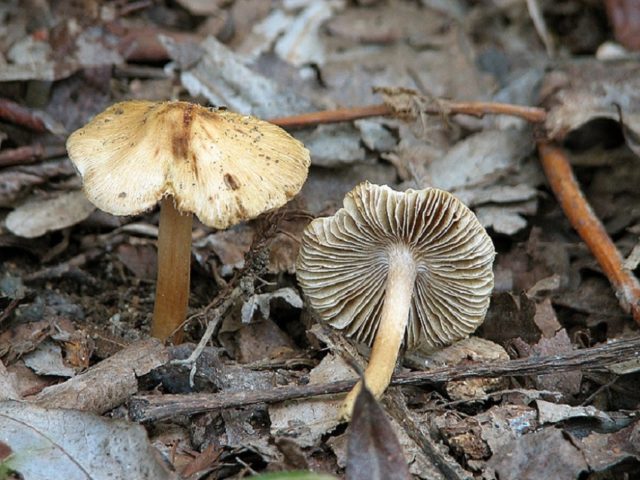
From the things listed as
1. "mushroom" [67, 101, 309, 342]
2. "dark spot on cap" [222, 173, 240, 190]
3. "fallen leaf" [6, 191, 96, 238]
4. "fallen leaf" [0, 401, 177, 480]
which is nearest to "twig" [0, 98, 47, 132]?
"fallen leaf" [6, 191, 96, 238]

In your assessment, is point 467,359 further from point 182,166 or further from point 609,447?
point 182,166

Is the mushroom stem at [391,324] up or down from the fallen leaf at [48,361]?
up

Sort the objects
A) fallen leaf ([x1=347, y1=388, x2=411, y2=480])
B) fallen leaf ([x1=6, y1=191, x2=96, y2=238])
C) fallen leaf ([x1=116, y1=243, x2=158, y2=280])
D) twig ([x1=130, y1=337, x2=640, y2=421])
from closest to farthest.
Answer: fallen leaf ([x1=347, y1=388, x2=411, y2=480])
twig ([x1=130, y1=337, x2=640, y2=421])
fallen leaf ([x1=6, y1=191, x2=96, y2=238])
fallen leaf ([x1=116, y1=243, x2=158, y2=280])

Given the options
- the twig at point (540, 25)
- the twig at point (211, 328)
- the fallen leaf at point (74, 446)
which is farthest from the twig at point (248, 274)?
the twig at point (540, 25)

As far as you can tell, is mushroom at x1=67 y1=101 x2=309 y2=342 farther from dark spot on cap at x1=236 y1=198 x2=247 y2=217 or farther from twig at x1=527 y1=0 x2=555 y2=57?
twig at x1=527 y1=0 x2=555 y2=57

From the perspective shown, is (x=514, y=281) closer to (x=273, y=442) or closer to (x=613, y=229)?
(x=613, y=229)

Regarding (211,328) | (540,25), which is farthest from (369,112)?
(540,25)

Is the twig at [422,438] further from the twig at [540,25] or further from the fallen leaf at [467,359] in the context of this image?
the twig at [540,25]
